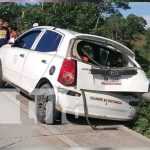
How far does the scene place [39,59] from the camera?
8789mm

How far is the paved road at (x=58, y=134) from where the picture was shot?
23.2ft

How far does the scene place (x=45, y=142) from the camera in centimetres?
707

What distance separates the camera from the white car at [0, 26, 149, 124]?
7914mm

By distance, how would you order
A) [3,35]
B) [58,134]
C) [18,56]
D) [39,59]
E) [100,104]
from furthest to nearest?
[3,35]
[18,56]
[39,59]
[100,104]
[58,134]

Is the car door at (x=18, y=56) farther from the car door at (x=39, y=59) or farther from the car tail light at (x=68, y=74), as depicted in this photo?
the car tail light at (x=68, y=74)

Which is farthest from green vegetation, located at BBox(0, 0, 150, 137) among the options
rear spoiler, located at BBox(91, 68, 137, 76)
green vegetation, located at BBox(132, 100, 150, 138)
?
rear spoiler, located at BBox(91, 68, 137, 76)

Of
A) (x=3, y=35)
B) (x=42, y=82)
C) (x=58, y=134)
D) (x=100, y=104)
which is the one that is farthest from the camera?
(x=3, y=35)

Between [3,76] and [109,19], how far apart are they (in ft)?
26.9

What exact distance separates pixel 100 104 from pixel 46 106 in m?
0.91

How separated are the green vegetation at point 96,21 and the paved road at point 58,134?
25.1 ft

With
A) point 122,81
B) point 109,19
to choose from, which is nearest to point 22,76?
point 122,81

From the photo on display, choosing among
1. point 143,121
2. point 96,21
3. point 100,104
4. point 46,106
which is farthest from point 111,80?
point 96,21

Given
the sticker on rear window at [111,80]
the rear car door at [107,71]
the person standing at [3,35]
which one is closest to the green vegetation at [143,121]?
the rear car door at [107,71]

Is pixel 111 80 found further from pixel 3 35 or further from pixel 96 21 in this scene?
pixel 96 21
